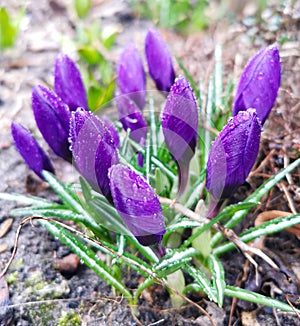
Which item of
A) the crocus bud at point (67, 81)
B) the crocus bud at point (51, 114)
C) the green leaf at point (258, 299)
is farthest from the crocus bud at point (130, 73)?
the green leaf at point (258, 299)

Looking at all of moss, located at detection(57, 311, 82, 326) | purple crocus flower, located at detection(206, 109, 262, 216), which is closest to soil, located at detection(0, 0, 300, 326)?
moss, located at detection(57, 311, 82, 326)

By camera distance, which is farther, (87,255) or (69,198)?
(69,198)

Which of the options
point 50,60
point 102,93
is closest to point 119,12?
point 50,60

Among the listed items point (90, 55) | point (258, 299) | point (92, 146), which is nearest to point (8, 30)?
point (90, 55)

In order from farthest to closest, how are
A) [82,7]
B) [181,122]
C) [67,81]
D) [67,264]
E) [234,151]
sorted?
[82,7] → [67,264] → [67,81] → [181,122] → [234,151]

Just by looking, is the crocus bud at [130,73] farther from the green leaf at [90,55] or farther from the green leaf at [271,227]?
the green leaf at [90,55]

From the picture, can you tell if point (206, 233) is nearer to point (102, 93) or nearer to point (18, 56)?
point (102, 93)

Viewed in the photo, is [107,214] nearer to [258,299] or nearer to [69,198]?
[69,198]

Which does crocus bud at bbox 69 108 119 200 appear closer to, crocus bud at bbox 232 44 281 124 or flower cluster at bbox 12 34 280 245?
flower cluster at bbox 12 34 280 245
